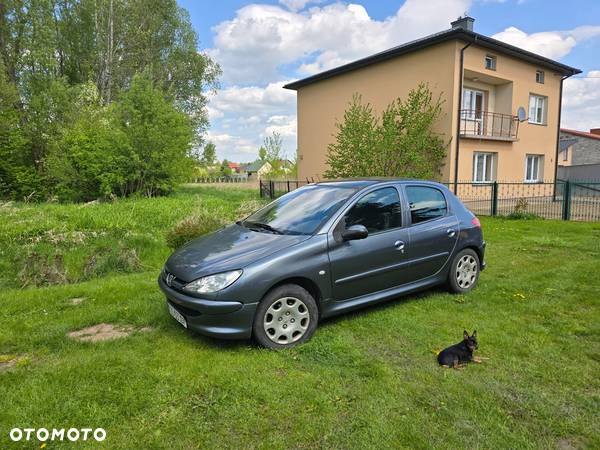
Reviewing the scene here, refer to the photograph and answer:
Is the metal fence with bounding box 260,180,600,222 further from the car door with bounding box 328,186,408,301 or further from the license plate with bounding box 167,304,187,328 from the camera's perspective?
the license plate with bounding box 167,304,187,328

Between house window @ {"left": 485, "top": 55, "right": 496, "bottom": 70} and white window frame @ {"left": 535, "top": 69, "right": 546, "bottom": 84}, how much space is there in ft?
14.0

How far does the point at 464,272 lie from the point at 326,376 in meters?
2.97

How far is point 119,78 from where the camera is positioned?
26000 millimetres

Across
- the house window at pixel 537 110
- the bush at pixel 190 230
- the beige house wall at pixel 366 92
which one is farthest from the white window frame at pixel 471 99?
the bush at pixel 190 230

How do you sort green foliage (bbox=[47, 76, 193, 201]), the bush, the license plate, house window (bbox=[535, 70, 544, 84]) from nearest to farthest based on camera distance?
1. the license plate
2. the bush
3. green foliage (bbox=[47, 76, 193, 201])
4. house window (bbox=[535, 70, 544, 84])

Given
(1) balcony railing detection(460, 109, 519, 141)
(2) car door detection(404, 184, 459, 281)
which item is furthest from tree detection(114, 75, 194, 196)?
(1) balcony railing detection(460, 109, 519, 141)

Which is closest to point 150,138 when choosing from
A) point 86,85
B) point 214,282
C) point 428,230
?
point 86,85

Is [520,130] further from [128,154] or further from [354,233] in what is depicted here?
[354,233]

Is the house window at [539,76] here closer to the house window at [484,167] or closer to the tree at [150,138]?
the house window at [484,167]

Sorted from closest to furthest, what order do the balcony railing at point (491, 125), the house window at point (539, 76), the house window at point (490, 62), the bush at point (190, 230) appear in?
the bush at point (190, 230) → the house window at point (490, 62) → the balcony railing at point (491, 125) → the house window at point (539, 76)

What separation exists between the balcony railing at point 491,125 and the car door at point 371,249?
48.5 feet

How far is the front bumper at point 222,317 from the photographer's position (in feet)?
11.2

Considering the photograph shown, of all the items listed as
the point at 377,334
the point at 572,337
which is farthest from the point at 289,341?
the point at 572,337

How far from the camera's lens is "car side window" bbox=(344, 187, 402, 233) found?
4301 mm
